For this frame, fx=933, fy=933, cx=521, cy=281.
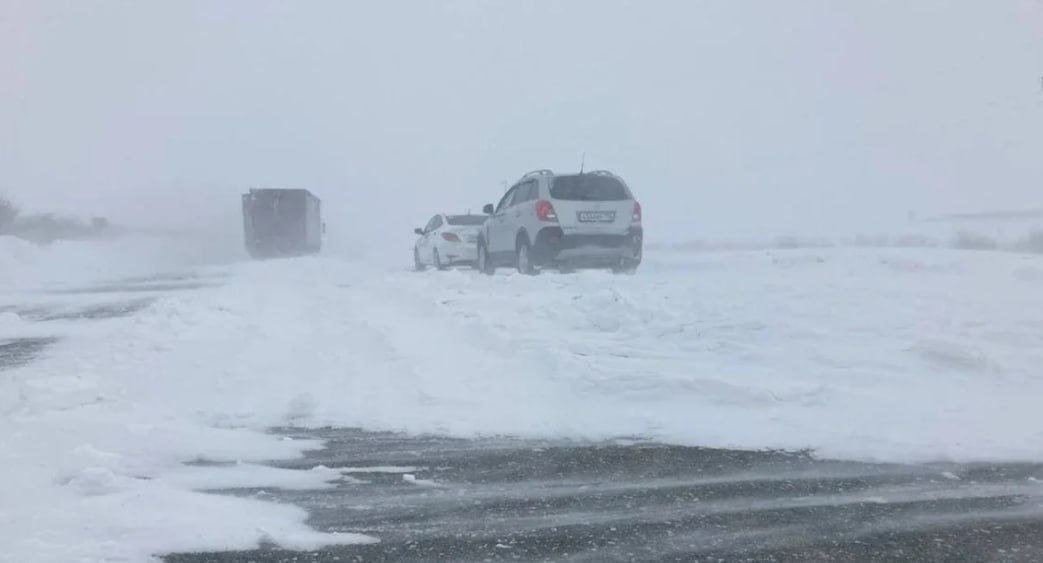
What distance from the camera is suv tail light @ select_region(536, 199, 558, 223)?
15.1 m

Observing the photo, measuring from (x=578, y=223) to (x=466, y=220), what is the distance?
849cm

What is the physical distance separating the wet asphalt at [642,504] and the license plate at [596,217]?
361 inches

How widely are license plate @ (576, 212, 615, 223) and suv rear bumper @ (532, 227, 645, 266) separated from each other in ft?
0.86

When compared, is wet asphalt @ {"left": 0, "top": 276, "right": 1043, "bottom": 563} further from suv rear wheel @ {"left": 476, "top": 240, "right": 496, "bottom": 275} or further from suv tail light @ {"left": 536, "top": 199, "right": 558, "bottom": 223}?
suv rear wheel @ {"left": 476, "top": 240, "right": 496, "bottom": 275}

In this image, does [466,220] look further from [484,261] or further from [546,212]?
[546,212]

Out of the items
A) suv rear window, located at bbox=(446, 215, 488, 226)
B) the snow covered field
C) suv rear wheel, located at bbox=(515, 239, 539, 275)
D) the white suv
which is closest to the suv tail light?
the white suv

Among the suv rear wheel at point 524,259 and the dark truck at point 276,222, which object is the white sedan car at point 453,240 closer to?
the suv rear wheel at point 524,259

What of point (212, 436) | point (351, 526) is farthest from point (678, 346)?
point (351, 526)

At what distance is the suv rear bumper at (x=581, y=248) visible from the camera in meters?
15.1

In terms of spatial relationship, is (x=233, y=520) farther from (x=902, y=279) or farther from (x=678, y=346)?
(x=902, y=279)

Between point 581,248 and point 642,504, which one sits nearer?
point 642,504

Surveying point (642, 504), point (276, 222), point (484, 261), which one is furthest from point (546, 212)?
point (276, 222)

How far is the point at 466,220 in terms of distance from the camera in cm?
2328

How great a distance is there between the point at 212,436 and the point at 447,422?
161cm
